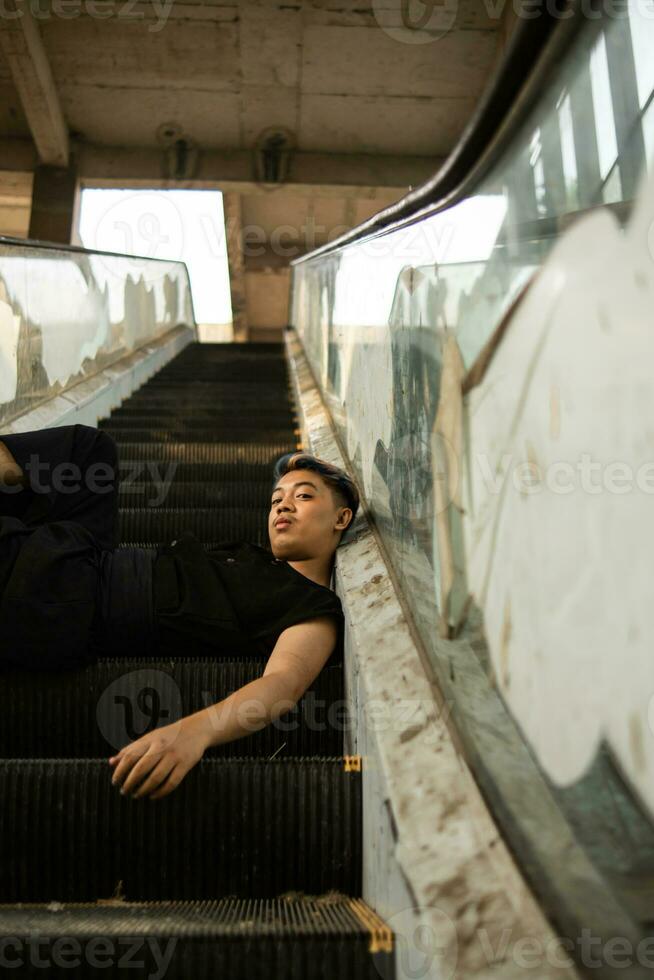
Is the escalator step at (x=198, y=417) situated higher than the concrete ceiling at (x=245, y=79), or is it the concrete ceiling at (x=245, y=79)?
the concrete ceiling at (x=245, y=79)

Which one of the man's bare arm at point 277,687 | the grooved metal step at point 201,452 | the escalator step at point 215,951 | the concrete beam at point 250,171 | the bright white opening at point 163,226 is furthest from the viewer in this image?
the bright white opening at point 163,226

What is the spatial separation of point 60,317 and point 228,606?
2.72 metres

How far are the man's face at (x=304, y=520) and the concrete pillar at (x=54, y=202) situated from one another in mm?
8569

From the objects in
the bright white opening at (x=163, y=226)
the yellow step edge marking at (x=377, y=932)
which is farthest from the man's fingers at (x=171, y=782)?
the bright white opening at (x=163, y=226)

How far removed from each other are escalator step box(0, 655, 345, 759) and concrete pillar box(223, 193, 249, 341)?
11.1m

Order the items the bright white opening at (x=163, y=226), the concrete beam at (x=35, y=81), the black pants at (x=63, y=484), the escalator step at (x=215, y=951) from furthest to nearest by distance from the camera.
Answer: the bright white opening at (x=163, y=226), the concrete beam at (x=35, y=81), the black pants at (x=63, y=484), the escalator step at (x=215, y=951)

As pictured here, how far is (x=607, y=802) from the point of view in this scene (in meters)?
0.93

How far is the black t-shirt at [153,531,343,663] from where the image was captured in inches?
79.7

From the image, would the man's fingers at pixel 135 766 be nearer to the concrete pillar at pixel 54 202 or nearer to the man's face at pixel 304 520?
the man's face at pixel 304 520

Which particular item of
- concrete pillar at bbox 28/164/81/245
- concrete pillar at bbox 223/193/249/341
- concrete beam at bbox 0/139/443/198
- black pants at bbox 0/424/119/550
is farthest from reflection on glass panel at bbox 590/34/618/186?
concrete pillar at bbox 223/193/249/341

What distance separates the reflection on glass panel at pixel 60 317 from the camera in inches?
137

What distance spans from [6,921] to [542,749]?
2.81 ft

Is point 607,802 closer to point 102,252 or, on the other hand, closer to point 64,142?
point 102,252

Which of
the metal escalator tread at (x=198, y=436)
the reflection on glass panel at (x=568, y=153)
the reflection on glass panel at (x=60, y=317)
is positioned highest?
the reflection on glass panel at (x=60, y=317)
